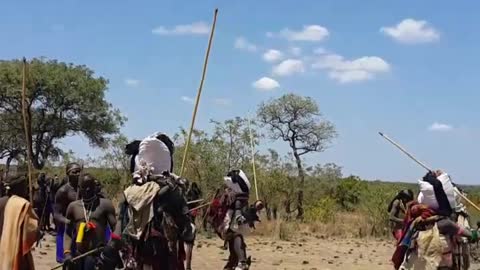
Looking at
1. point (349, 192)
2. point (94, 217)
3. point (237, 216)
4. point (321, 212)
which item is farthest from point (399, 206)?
point (349, 192)

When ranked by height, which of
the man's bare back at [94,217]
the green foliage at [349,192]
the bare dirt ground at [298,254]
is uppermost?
the green foliage at [349,192]

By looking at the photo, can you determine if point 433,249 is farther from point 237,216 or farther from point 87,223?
point 237,216

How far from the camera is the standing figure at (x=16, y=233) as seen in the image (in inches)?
248

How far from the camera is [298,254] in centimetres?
1708

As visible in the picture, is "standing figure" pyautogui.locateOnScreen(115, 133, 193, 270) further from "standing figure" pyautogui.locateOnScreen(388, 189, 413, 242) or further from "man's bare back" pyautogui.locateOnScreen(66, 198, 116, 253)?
"standing figure" pyautogui.locateOnScreen(388, 189, 413, 242)

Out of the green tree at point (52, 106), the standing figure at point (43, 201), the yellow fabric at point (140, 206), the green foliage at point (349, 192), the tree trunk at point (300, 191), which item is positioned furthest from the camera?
the green tree at point (52, 106)

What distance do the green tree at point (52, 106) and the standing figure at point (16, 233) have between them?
2984cm

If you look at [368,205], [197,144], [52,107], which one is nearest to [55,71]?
[52,107]

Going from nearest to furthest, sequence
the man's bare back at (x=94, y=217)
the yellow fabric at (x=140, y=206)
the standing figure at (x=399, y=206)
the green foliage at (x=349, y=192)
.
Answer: the yellow fabric at (x=140, y=206), the man's bare back at (x=94, y=217), the standing figure at (x=399, y=206), the green foliage at (x=349, y=192)

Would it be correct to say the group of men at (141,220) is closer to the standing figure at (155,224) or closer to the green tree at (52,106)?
the standing figure at (155,224)

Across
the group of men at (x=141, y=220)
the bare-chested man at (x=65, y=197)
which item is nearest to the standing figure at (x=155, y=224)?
the group of men at (x=141, y=220)

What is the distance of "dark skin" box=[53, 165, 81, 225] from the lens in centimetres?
892

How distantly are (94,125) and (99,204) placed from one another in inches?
1257

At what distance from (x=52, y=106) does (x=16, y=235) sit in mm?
32374
